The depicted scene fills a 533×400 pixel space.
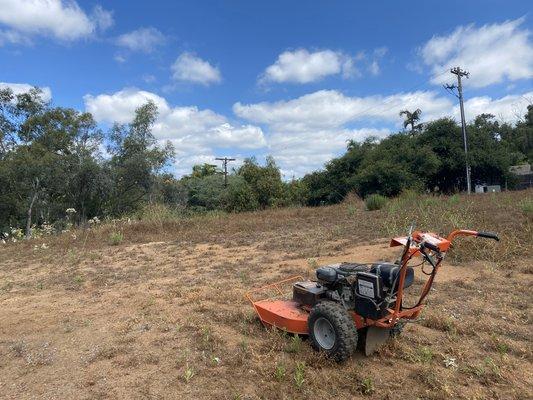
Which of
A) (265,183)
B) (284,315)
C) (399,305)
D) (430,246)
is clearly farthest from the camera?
(265,183)

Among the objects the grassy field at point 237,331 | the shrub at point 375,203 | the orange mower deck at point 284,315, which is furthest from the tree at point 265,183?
the orange mower deck at point 284,315

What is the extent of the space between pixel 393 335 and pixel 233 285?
8.60 feet

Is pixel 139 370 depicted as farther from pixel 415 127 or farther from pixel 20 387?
pixel 415 127

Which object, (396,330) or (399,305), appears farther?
(396,330)

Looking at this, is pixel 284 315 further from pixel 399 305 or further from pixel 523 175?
pixel 523 175

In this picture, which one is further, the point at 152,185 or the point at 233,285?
the point at 152,185

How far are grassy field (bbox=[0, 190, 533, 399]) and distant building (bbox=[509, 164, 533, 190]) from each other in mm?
25075

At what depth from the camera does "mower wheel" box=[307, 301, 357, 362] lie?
3320 millimetres

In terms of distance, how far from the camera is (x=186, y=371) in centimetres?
334

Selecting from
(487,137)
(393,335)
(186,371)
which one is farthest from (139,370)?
(487,137)

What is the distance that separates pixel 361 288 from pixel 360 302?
115 mm

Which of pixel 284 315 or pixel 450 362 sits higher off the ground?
pixel 284 315

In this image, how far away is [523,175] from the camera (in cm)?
3334

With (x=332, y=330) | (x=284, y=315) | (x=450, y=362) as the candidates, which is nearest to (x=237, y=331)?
(x=284, y=315)
